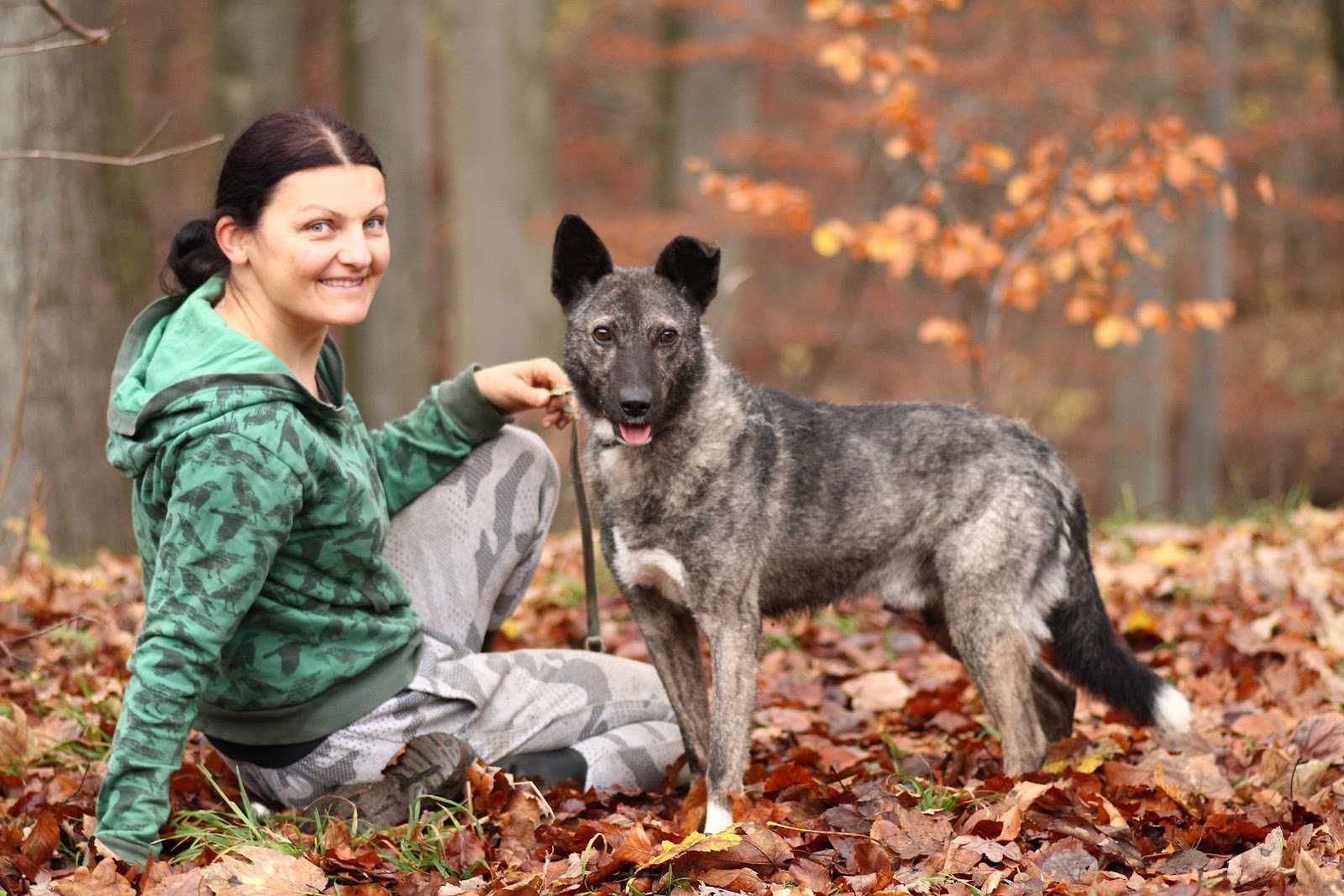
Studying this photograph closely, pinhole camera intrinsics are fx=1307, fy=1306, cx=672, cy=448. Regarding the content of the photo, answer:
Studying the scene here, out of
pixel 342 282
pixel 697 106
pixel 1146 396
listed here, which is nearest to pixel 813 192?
pixel 697 106

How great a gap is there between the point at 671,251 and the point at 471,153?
10.1 meters

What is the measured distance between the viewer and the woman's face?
3547 mm

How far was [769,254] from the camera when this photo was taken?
20.3 metres

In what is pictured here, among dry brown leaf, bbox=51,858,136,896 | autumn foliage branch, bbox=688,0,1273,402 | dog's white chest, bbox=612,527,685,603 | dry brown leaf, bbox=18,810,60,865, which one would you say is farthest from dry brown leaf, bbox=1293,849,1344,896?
autumn foliage branch, bbox=688,0,1273,402

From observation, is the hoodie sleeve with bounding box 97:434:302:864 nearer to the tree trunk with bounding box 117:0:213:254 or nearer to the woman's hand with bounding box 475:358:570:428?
the woman's hand with bounding box 475:358:570:428

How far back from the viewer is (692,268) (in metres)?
3.98

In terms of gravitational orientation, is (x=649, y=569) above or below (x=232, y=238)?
below

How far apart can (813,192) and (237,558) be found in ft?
52.0

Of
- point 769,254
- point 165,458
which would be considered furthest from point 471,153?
point 165,458

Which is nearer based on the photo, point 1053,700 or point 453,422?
point 453,422

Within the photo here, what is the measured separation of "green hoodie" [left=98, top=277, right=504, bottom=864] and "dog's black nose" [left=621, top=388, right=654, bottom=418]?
77cm

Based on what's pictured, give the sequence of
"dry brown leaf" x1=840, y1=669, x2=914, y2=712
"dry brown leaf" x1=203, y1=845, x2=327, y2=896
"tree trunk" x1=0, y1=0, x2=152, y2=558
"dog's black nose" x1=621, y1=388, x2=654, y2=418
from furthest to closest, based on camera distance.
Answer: "tree trunk" x1=0, y1=0, x2=152, y2=558
"dry brown leaf" x1=840, y1=669, x2=914, y2=712
"dog's black nose" x1=621, y1=388, x2=654, y2=418
"dry brown leaf" x1=203, y1=845, x2=327, y2=896

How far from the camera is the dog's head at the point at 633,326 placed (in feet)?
12.4

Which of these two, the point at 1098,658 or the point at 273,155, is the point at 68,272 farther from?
the point at 1098,658
